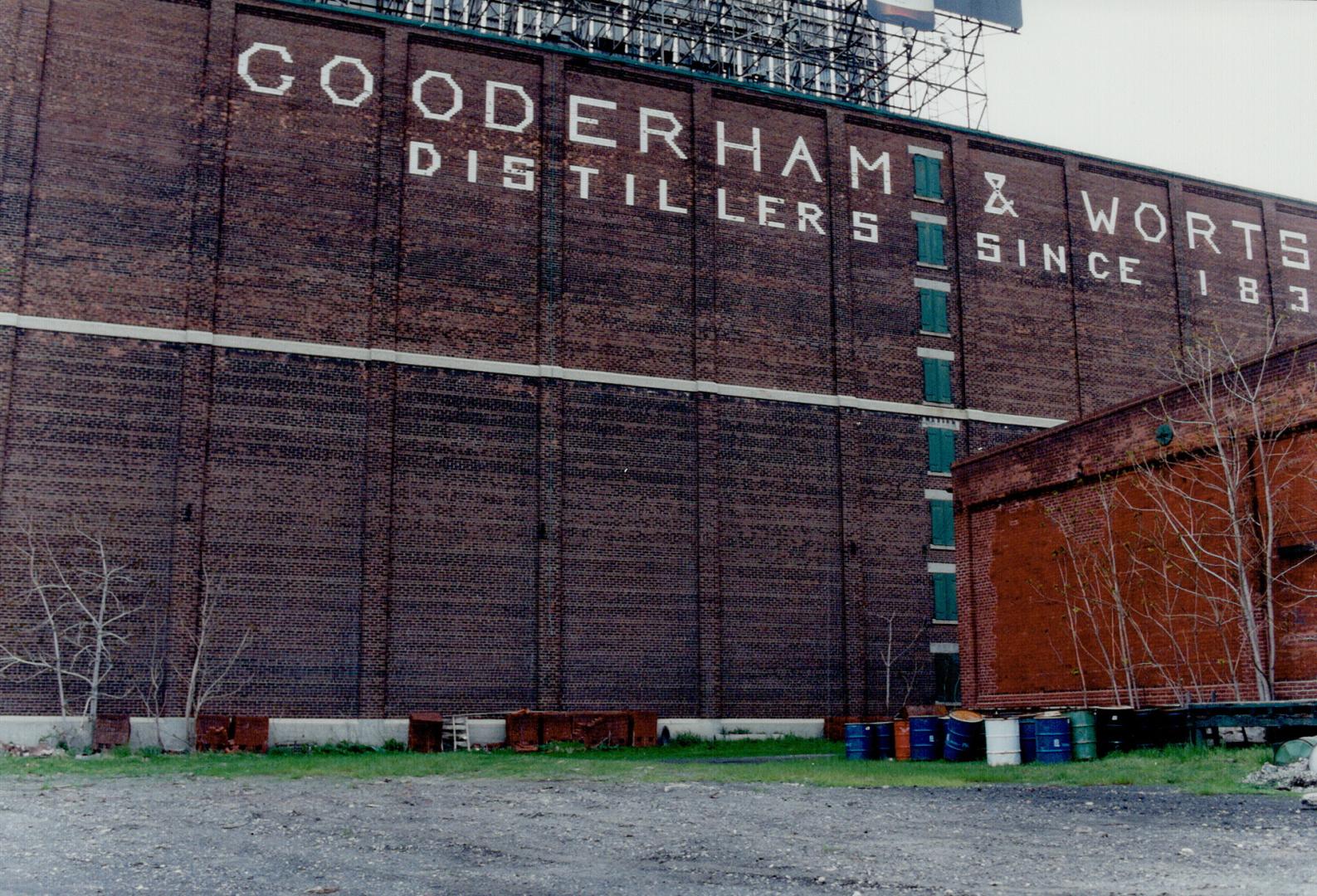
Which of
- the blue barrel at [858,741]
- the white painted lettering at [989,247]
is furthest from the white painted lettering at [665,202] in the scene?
the blue barrel at [858,741]

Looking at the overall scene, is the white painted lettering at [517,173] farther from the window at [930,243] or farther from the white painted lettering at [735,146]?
Result: the window at [930,243]

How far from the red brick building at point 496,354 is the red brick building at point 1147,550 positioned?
749cm

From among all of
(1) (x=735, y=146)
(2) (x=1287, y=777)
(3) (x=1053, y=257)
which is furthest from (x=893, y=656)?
(2) (x=1287, y=777)

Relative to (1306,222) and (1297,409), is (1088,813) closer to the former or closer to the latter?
(1297,409)

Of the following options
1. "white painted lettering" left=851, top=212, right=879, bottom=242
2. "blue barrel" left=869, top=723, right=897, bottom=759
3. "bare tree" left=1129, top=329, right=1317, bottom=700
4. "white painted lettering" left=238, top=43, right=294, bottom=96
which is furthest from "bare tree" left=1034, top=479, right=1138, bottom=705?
"white painted lettering" left=238, top=43, right=294, bottom=96

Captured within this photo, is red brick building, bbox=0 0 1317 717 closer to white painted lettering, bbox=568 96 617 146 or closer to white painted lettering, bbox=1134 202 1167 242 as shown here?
white painted lettering, bbox=568 96 617 146

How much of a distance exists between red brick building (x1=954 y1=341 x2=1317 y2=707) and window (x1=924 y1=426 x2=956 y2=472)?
8285mm

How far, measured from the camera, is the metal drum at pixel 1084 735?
2038 cm

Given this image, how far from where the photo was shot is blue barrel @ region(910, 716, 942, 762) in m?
23.0

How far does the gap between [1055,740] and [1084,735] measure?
44 centimetres

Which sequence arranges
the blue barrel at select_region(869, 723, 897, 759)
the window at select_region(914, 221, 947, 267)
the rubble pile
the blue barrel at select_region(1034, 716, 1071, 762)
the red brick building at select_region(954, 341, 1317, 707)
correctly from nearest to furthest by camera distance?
the rubble pile, the blue barrel at select_region(1034, 716, 1071, 762), the red brick building at select_region(954, 341, 1317, 707), the blue barrel at select_region(869, 723, 897, 759), the window at select_region(914, 221, 947, 267)

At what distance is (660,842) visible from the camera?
492 inches

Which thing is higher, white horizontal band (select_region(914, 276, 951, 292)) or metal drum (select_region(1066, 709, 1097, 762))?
white horizontal band (select_region(914, 276, 951, 292))

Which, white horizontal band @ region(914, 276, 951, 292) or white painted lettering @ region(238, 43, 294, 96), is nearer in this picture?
white painted lettering @ region(238, 43, 294, 96)
